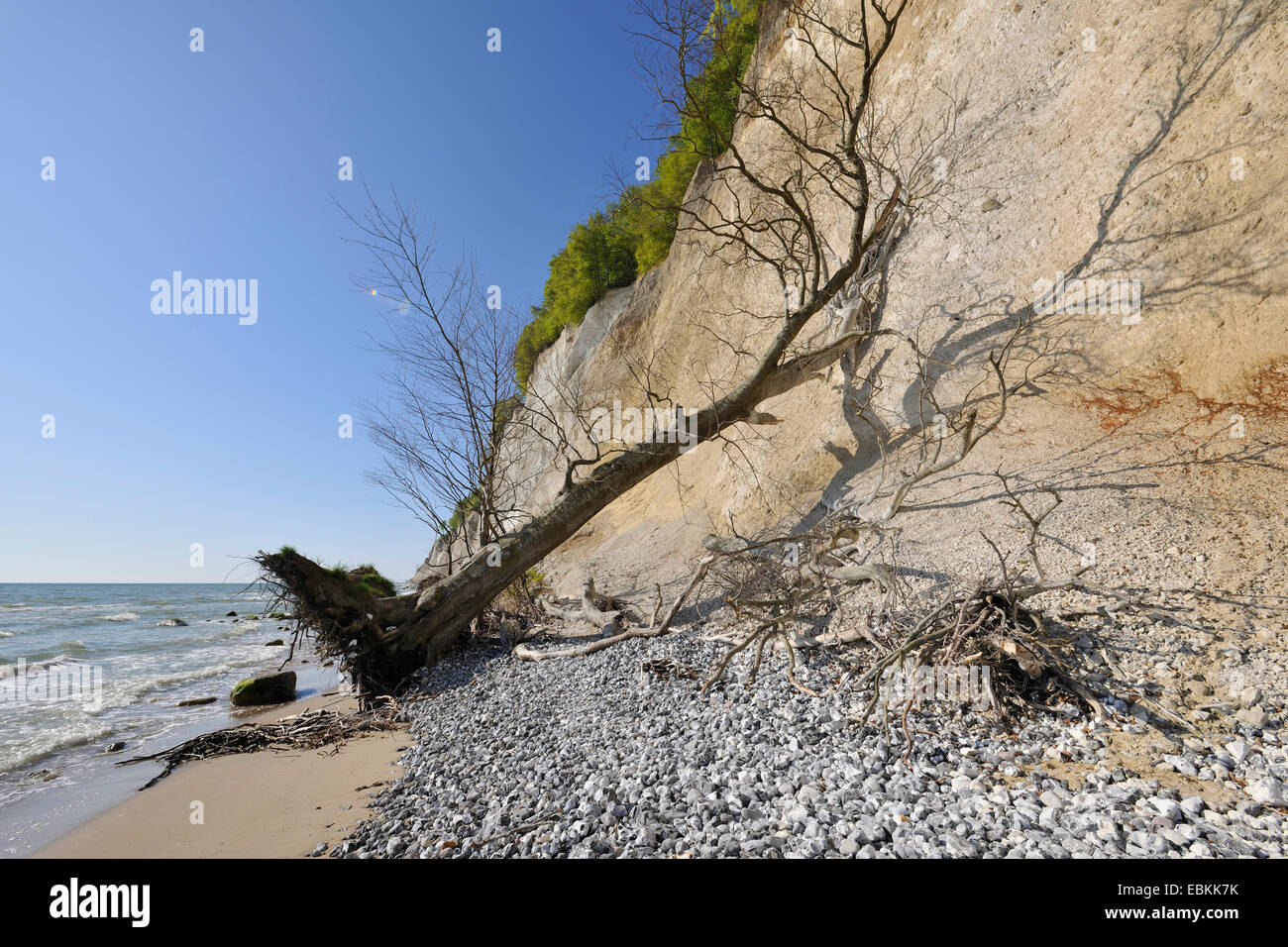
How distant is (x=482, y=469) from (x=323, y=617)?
3888mm

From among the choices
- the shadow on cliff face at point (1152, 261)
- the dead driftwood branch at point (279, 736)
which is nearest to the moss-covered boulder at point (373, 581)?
the dead driftwood branch at point (279, 736)

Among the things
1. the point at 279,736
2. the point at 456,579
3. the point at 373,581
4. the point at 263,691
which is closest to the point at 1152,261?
the point at 456,579

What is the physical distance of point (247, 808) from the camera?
14.5ft

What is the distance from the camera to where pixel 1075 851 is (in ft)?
7.42

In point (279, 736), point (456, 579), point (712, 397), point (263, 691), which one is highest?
point (712, 397)

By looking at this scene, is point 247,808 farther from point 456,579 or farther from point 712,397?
point 712,397

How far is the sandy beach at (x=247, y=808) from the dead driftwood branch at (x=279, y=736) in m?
0.16

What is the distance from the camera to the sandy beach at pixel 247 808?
386cm

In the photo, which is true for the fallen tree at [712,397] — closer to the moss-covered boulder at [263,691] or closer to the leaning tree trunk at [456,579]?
the leaning tree trunk at [456,579]

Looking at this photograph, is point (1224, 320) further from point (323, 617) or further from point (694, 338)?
point (694, 338)

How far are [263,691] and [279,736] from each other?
3179 millimetres

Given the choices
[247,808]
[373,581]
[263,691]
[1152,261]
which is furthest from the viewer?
[263,691]

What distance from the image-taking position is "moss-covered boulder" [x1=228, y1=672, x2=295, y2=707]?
27.6 ft

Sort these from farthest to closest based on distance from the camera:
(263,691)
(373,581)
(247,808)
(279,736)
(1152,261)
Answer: (263,691)
(373,581)
(1152,261)
(279,736)
(247,808)
